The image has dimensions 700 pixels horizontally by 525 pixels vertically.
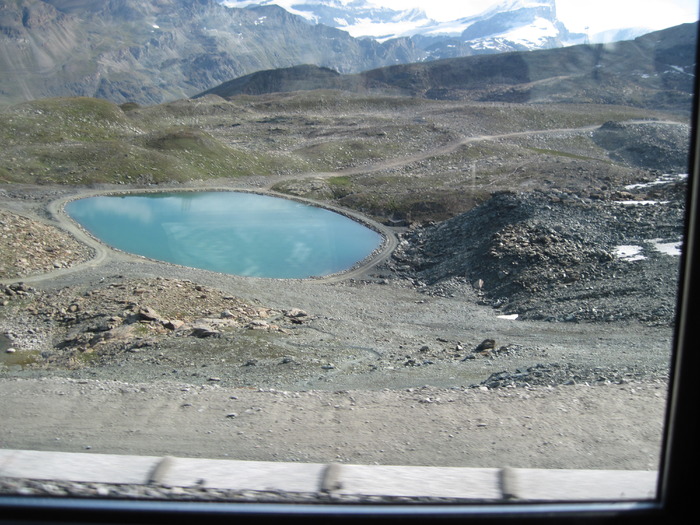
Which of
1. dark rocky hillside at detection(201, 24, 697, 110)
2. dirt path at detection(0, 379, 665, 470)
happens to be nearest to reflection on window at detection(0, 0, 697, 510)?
dirt path at detection(0, 379, 665, 470)

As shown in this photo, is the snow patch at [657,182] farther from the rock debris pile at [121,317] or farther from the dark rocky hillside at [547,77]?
the dark rocky hillside at [547,77]

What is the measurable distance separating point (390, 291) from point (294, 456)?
16896mm

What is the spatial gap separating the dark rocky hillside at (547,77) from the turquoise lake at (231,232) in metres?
69.9

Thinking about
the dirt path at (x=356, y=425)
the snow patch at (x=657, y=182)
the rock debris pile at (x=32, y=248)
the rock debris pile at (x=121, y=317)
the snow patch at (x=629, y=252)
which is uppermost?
the snow patch at (x=657, y=182)

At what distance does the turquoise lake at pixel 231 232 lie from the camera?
25.3m

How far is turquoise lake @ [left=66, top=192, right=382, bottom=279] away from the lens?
83.1 ft

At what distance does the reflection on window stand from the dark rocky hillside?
165 ft

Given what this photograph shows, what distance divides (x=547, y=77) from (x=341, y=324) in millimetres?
115827

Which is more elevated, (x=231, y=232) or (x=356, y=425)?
(x=231, y=232)

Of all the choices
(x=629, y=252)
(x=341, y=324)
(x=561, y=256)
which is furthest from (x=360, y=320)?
(x=629, y=252)

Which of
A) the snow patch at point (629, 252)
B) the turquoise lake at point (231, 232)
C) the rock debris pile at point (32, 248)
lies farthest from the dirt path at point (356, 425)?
the turquoise lake at point (231, 232)

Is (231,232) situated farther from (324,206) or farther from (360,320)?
(360,320)

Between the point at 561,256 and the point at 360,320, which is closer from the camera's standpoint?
the point at 360,320

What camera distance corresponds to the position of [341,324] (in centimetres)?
1605
